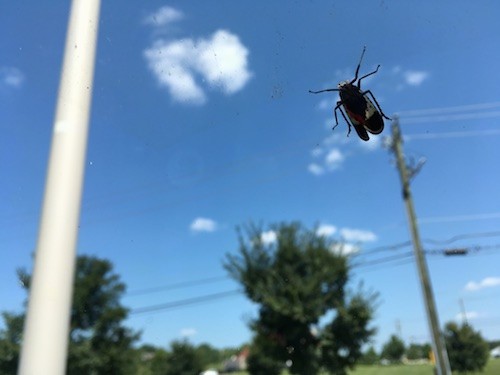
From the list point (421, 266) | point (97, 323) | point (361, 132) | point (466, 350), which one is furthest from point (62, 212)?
point (466, 350)

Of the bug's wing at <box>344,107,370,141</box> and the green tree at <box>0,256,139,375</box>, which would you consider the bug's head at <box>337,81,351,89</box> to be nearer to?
the bug's wing at <box>344,107,370,141</box>

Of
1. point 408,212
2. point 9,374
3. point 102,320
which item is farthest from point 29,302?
point 102,320

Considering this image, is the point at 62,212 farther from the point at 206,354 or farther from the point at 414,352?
the point at 414,352

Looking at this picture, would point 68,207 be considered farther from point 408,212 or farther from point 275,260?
point 275,260

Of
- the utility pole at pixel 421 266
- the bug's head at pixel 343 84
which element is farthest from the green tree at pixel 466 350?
the bug's head at pixel 343 84

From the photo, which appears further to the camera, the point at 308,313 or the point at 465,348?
the point at 465,348
